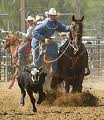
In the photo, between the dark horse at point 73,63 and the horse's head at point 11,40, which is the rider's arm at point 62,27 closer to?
the dark horse at point 73,63

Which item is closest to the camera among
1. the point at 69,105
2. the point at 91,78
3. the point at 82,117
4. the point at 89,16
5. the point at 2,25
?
the point at 82,117

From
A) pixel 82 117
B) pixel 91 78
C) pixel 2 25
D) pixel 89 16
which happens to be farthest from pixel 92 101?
pixel 89 16

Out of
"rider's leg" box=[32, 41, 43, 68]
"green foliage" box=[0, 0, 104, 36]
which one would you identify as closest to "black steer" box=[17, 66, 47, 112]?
"rider's leg" box=[32, 41, 43, 68]

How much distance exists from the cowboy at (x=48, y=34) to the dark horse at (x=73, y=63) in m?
0.18

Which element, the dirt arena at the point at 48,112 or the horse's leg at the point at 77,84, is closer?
the dirt arena at the point at 48,112

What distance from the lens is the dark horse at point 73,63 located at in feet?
39.1

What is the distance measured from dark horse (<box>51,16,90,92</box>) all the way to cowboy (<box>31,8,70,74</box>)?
0.18m

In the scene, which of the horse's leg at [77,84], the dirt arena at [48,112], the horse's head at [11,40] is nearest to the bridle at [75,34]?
the horse's leg at [77,84]

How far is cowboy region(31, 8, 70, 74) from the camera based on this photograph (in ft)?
38.9

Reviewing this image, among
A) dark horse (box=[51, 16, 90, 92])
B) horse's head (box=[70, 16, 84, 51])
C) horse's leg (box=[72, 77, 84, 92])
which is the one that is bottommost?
horse's leg (box=[72, 77, 84, 92])

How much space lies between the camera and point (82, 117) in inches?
366

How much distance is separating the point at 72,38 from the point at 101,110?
2087 mm

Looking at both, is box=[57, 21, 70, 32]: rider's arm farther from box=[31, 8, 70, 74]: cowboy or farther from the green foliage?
the green foliage

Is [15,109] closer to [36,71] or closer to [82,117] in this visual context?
[36,71]
